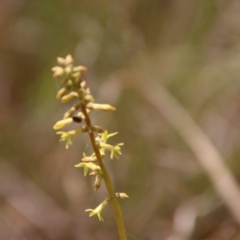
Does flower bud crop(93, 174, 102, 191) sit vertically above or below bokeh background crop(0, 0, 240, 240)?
below

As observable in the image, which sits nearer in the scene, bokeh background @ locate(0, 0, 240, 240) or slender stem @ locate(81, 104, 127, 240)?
slender stem @ locate(81, 104, 127, 240)

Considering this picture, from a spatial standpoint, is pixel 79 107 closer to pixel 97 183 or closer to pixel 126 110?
pixel 97 183

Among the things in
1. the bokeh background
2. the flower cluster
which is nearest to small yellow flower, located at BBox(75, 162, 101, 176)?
the flower cluster

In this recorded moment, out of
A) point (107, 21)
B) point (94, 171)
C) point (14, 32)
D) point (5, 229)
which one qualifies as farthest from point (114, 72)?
point (94, 171)

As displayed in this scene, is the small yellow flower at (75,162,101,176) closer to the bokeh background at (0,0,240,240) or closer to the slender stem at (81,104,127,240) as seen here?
the slender stem at (81,104,127,240)

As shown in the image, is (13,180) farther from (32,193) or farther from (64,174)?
(64,174)

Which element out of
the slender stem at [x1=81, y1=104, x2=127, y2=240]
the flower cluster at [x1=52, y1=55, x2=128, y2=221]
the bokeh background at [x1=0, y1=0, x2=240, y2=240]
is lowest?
the slender stem at [x1=81, y1=104, x2=127, y2=240]

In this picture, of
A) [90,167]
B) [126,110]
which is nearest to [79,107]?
[90,167]

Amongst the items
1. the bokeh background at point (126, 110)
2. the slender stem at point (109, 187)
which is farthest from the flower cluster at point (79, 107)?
the bokeh background at point (126, 110)
